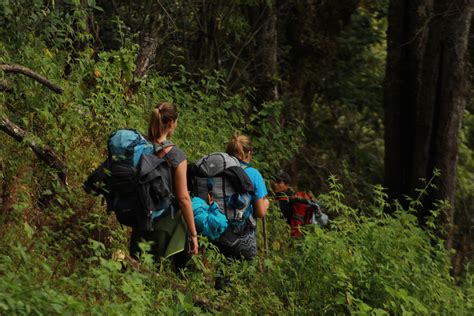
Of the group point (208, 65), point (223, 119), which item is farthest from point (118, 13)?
point (223, 119)

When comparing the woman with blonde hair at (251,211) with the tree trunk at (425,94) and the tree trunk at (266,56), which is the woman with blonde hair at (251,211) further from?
the tree trunk at (266,56)

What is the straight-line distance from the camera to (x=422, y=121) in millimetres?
13109

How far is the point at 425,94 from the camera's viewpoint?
13.1 meters

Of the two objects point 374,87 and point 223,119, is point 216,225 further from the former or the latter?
point 374,87

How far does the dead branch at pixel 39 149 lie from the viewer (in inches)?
317

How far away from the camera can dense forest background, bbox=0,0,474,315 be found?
7078mm

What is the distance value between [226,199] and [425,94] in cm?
600

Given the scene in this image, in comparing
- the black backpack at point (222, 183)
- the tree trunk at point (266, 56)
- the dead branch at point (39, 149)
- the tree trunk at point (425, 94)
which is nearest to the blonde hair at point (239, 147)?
the black backpack at point (222, 183)

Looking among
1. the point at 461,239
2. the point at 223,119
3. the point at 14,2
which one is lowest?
the point at 461,239

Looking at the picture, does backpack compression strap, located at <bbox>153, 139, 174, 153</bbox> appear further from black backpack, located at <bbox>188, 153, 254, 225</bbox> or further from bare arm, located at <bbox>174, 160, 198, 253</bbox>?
black backpack, located at <bbox>188, 153, 254, 225</bbox>

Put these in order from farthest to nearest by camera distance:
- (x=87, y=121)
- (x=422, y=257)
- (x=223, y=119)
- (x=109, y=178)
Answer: (x=223, y=119) → (x=87, y=121) → (x=422, y=257) → (x=109, y=178)

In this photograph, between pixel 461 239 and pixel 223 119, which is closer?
pixel 223 119

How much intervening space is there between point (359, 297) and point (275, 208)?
4265 millimetres

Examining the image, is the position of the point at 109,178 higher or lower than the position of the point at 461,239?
higher
